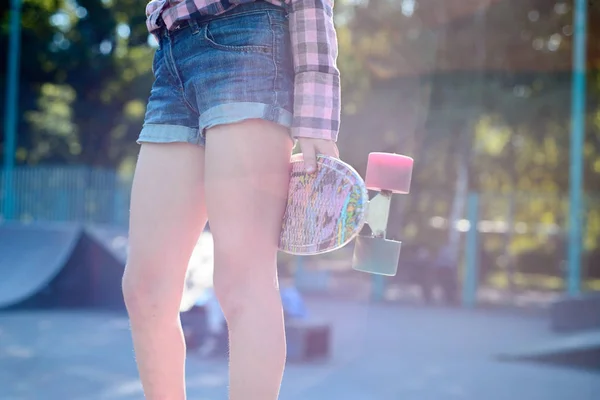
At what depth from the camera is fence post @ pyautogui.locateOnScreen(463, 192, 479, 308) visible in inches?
408

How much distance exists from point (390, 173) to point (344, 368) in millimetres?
3077

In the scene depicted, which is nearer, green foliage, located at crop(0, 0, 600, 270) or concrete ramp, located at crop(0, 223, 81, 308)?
concrete ramp, located at crop(0, 223, 81, 308)

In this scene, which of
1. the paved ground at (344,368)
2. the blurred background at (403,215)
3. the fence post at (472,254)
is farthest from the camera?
the fence post at (472,254)

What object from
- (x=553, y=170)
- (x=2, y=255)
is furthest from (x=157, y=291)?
(x=553, y=170)

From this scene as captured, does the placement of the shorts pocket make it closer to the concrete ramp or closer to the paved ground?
the paved ground

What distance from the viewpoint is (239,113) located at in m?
1.75

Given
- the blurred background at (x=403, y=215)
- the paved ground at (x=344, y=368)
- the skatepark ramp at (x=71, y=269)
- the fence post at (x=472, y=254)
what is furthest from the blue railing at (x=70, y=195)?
the paved ground at (x=344, y=368)

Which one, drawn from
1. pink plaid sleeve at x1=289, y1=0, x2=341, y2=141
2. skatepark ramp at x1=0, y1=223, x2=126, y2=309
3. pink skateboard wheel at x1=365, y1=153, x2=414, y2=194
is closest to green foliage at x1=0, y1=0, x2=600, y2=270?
skatepark ramp at x1=0, y1=223, x2=126, y2=309

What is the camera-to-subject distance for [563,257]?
13555 millimetres

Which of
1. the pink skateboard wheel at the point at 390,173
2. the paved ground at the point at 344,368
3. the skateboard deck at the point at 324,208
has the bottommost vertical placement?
the paved ground at the point at 344,368

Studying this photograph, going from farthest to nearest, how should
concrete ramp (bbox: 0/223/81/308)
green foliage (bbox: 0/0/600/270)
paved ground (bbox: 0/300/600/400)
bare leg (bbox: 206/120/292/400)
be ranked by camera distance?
green foliage (bbox: 0/0/600/270) < concrete ramp (bbox: 0/223/81/308) < paved ground (bbox: 0/300/600/400) < bare leg (bbox: 206/120/292/400)

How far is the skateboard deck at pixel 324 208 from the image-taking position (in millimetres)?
1800

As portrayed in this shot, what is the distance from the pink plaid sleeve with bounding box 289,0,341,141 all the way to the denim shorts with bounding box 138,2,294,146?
29 millimetres

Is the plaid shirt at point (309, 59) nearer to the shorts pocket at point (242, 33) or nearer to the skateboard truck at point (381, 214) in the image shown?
the shorts pocket at point (242, 33)
